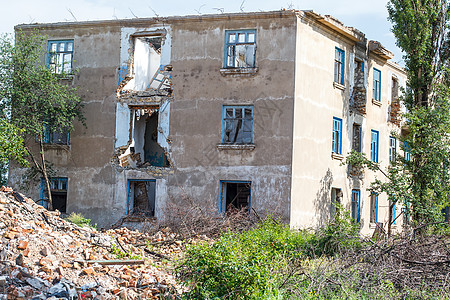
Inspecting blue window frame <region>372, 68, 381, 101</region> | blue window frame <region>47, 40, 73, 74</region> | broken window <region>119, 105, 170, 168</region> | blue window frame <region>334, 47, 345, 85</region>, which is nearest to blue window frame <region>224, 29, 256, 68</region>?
broken window <region>119, 105, 170, 168</region>

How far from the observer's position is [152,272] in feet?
43.3

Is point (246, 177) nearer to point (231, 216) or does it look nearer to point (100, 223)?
point (231, 216)

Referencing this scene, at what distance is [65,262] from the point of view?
12.6 metres

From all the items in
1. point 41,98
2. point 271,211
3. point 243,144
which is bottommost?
point 271,211

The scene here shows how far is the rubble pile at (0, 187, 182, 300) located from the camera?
11.2 meters

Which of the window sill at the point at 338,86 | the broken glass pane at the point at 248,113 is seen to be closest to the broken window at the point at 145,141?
the broken glass pane at the point at 248,113

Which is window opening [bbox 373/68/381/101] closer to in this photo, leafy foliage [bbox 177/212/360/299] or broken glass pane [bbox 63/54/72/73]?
broken glass pane [bbox 63/54/72/73]

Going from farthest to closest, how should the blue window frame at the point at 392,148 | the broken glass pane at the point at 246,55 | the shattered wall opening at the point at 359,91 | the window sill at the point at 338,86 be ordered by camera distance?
the blue window frame at the point at 392,148
the shattered wall opening at the point at 359,91
the window sill at the point at 338,86
the broken glass pane at the point at 246,55

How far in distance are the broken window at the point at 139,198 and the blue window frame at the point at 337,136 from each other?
22.3 feet

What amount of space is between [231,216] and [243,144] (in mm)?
2615

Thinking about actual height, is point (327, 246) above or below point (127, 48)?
below

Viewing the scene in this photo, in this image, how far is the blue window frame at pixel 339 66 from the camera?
23.0 m

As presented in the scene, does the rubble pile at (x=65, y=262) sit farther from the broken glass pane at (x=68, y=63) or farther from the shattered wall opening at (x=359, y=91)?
the shattered wall opening at (x=359, y=91)

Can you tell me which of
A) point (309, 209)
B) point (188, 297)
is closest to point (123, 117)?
point (309, 209)
